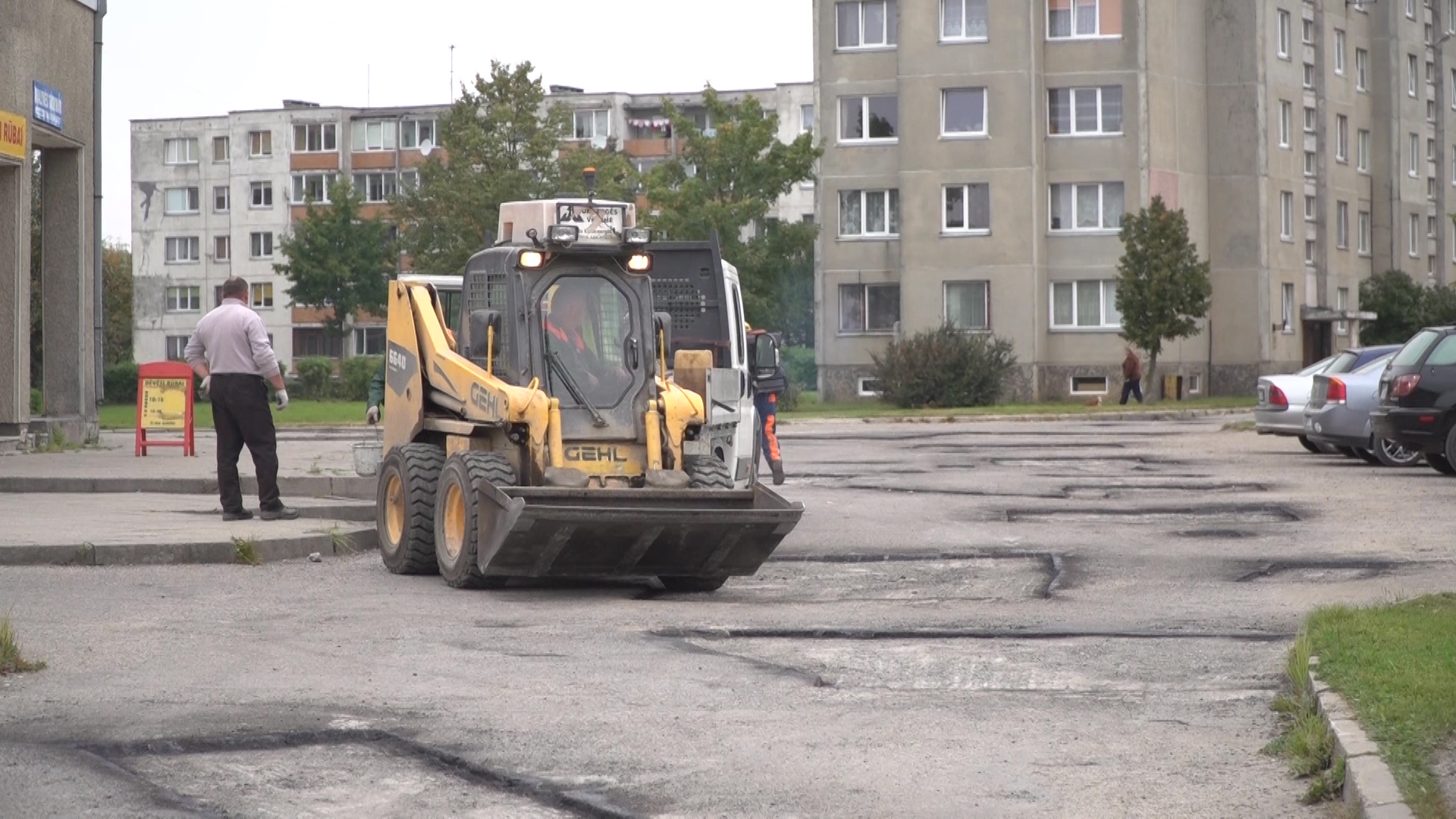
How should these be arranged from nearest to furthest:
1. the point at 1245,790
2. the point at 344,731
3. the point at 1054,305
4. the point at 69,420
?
the point at 1245,790 → the point at 344,731 → the point at 69,420 → the point at 1054,305

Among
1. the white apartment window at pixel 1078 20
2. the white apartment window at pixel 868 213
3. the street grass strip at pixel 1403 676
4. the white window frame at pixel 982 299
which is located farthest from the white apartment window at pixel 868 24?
the street grass strip at pixel 1403 676

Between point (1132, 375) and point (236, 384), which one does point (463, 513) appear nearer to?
point (236, 384)

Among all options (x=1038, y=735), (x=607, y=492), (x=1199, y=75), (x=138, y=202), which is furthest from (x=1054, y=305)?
(x=138, y=202)

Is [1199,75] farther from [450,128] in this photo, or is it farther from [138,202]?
[138,202]

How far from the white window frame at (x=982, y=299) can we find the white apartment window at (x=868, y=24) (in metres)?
8.07

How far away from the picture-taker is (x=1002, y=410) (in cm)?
4869

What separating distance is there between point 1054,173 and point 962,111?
135 inches

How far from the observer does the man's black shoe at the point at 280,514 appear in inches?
653

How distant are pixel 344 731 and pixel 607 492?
4942mm

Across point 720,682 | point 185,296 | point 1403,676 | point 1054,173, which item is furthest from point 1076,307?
point 185,296

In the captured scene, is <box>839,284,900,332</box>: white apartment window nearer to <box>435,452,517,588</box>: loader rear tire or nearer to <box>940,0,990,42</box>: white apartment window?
<box>940,0,990,42</box>: white apartment window

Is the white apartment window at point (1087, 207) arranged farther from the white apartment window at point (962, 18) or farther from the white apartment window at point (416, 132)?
the white apartment window at point (416, 132)

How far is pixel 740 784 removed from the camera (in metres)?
6.68

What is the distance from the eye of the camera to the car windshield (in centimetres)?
2244
